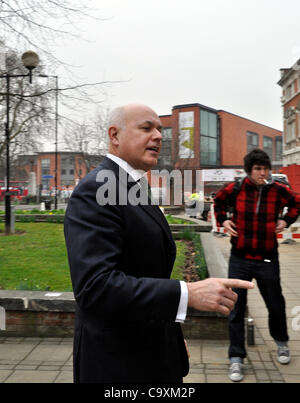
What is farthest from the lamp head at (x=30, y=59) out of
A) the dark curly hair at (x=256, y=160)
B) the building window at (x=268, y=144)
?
the building window at (x=268, y=144)

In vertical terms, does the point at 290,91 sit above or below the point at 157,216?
above

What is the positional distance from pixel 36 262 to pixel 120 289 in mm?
6568

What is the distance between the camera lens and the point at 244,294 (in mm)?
3650

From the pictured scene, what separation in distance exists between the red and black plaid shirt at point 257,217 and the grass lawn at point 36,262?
8.85ft

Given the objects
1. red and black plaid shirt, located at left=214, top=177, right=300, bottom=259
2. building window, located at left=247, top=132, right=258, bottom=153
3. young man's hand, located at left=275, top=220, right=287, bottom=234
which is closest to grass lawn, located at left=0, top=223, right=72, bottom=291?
red and black plaid shirt, located at left=214, top=177, right=300, bottom=259

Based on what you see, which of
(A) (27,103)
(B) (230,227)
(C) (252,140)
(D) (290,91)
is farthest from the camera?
(C) (252,140)

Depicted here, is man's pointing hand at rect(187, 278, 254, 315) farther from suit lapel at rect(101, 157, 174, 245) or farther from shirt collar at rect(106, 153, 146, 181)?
shirt collar at rect(106, 153, 146, 181)

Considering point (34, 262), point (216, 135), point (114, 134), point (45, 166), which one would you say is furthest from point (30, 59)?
point (45, 166)

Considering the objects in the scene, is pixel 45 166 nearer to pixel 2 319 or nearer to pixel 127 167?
pixel 2 319

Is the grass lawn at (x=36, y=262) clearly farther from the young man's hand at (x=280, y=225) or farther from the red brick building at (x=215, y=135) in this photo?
the red brick building at (x=215, y=135)

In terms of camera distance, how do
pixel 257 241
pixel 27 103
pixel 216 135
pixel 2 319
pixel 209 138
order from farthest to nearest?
pixel 216 135 → pixel 209 138 → pixel 27 103 → pixel 2 319 → pixel 257 241

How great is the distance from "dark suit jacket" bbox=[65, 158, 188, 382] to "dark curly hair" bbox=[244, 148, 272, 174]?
2139 mm
